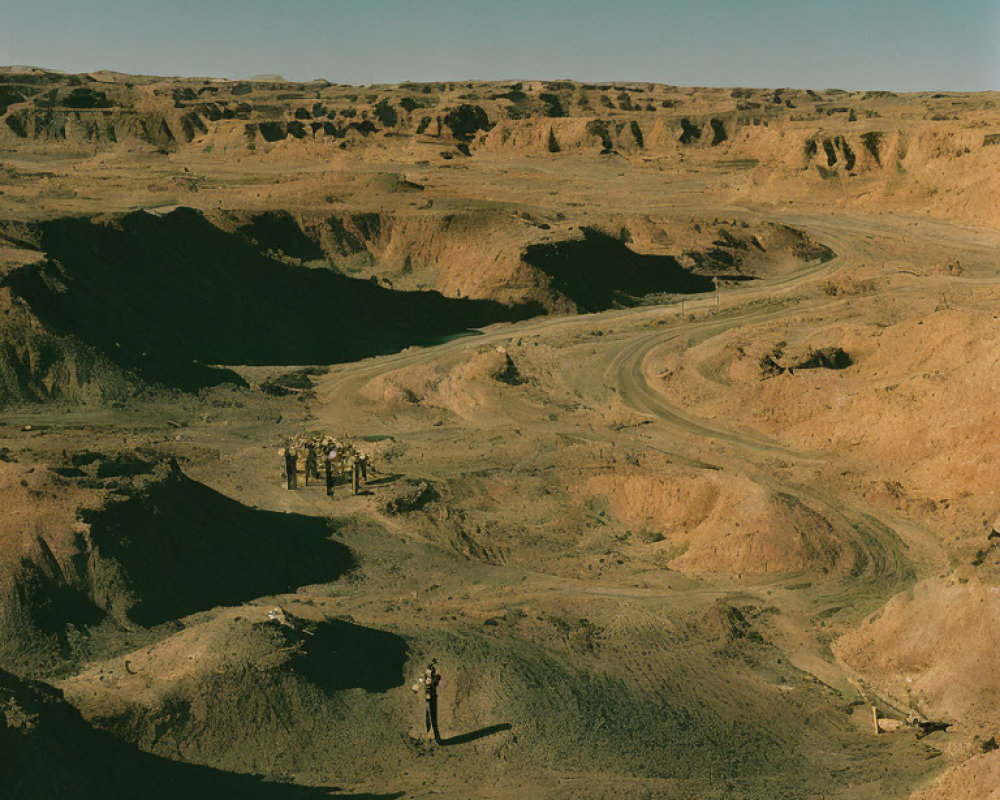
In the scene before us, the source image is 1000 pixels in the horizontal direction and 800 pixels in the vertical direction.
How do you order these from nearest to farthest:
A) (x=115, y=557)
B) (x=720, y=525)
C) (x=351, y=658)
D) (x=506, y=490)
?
(x=351, y=658), (x=115, y=557), (x=720, y=525), (x=506, y=490)

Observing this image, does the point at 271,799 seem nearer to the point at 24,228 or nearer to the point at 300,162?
the point at 24,228

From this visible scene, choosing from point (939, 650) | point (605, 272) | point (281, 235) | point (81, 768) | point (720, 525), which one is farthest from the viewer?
point (281, 235)

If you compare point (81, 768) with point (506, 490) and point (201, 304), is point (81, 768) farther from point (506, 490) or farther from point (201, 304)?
point (201, 304)

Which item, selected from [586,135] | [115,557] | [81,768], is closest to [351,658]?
[81,768]

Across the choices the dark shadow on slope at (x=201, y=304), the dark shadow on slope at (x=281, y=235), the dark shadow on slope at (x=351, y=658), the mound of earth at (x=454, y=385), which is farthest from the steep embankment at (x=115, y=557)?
the dark shadow on slope at (x=281, y=235)

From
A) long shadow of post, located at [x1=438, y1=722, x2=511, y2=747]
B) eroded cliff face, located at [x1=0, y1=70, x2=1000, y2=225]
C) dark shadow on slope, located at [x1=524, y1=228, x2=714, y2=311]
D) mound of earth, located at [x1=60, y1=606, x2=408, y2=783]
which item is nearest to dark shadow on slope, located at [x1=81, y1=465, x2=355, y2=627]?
mound of earth, located at [x1=60, y1=606, x2=408, y2=783]

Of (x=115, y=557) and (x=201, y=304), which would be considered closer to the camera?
(x=115, y=557)

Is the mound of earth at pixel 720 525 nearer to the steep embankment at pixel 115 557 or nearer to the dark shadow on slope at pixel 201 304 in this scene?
the steep embankment at pixel 115 557
